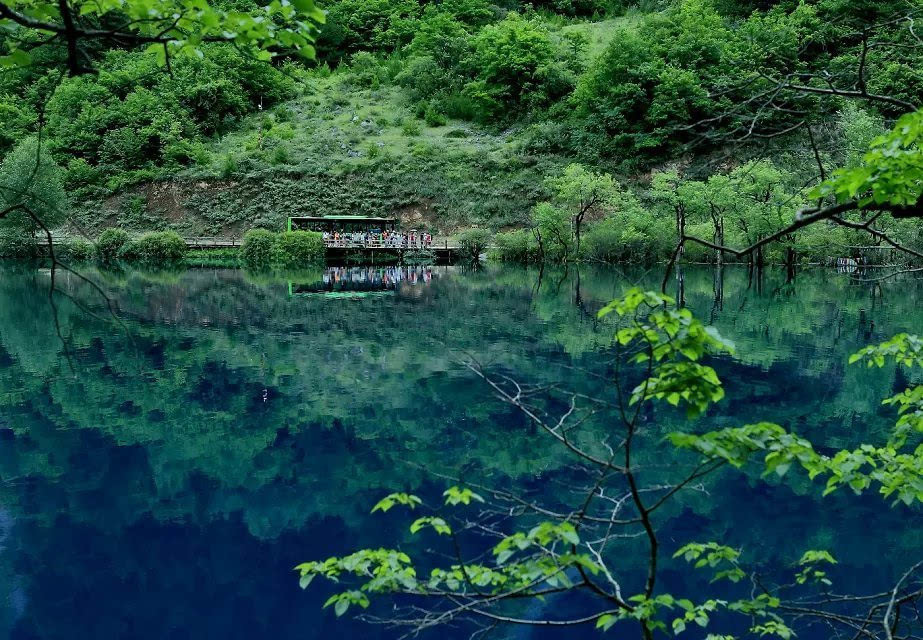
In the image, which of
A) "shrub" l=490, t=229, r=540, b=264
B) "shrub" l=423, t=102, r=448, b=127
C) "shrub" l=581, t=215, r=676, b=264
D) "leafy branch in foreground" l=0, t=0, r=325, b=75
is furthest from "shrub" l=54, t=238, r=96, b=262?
"leafy branch in foreground" l=0, t=0, r=325, b=75

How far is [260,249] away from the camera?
4716 cm

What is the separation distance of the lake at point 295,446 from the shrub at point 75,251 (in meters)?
27.7

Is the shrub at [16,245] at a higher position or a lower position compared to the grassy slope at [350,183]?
lower

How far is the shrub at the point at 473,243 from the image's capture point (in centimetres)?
4856

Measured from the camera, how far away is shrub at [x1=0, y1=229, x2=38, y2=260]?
47531 mm

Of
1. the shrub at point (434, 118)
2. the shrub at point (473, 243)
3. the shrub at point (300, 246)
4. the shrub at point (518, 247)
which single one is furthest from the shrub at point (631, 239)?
the shrub at point (434, 118)

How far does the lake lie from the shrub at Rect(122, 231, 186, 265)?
27.0 meters

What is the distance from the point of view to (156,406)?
12773 millimetres

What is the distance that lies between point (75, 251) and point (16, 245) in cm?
417

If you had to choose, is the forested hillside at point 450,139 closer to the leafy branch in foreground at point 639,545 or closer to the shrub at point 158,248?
the shrub at point 158,248

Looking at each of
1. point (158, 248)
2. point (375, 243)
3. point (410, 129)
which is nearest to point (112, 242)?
point (158, 248)

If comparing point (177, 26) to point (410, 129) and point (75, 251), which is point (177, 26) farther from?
point (410, 129)

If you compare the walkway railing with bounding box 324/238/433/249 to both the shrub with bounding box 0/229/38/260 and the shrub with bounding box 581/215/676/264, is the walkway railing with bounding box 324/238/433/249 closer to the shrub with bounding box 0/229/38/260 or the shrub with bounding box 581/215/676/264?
the shrub with bounding box 581/215/676/264

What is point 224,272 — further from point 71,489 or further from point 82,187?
point 71,489
